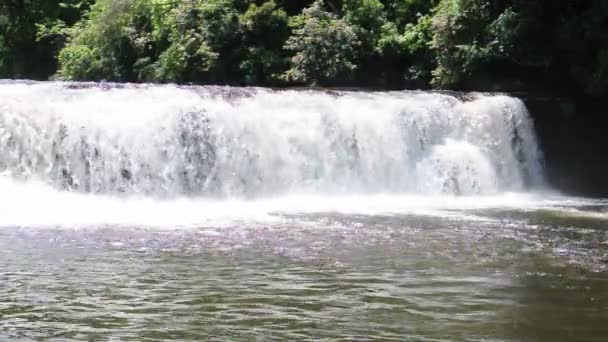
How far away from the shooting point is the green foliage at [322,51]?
1061 inches

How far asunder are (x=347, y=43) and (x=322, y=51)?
2.91ft

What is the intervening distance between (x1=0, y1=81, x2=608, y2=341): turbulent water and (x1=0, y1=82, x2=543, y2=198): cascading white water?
0.04 metres

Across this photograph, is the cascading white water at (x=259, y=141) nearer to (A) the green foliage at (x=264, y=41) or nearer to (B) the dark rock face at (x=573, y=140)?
(B) the dark rock face at (x=573, y=140)

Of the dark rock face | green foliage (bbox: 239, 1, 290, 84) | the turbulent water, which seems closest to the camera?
the turbulent water

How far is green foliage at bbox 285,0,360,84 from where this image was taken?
26953 mm

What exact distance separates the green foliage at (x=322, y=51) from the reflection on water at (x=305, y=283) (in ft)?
47.6

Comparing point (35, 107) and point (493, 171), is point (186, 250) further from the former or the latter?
point (493, 171)

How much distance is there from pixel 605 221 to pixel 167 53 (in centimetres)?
1911

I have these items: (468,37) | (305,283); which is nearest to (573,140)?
(468,37)

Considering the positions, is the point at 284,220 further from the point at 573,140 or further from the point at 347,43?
the point at 347,43

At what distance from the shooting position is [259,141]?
1873cm

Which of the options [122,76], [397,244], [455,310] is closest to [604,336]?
[455,310]

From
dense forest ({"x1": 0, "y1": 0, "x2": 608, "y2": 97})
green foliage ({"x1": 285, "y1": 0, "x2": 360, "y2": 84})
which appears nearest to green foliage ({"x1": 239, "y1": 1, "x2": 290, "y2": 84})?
dense forest ({"x1": 0, "y1": 0, "x2": 608, "y2": 97})

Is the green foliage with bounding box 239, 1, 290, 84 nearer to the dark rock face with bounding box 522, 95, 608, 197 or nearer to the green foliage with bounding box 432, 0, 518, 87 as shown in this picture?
the green foliage with bounding box 432, 0, 518, 87
